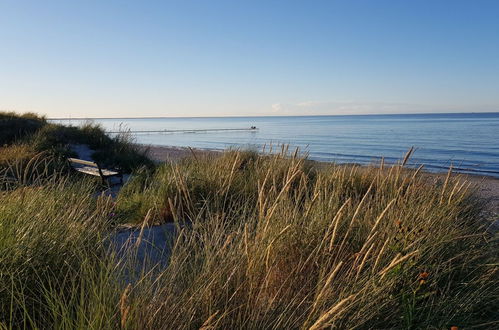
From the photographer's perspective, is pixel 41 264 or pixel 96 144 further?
pixel 96 144

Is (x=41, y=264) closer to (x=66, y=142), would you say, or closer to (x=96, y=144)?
(x=66, y=142)

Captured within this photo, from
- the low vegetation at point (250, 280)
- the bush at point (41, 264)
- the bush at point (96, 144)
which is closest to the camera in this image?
the low vegetation at point (250, 280)

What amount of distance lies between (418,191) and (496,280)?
207cm

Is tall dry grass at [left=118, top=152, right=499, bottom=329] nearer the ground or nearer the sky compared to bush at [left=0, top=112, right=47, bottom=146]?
nearer the ground

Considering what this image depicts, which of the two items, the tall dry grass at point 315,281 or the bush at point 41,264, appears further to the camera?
the bush at point 41,264

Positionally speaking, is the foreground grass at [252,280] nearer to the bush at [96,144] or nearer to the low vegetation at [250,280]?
the low vegetation at [250,280]

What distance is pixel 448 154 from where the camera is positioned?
22578 mm

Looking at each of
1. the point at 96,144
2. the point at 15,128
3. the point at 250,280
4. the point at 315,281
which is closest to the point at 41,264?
the point at 250,280

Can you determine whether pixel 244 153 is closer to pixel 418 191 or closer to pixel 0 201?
pixel 418 191

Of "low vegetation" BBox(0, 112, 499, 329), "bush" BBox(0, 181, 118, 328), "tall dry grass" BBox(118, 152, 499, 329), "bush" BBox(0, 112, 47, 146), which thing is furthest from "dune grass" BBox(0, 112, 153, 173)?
"tall dry grass" BBox(118, 152, 499, 329)

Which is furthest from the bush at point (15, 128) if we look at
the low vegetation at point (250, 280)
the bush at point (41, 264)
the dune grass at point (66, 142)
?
the bush at point (41, 264)

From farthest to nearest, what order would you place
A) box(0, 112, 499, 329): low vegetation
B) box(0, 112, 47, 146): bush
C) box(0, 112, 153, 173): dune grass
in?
1. box(0, 112, 47, 146): bush
2. box(0, 112, 153, 173): dune grass
3. box(0, 112, 499, 329): low vegetation

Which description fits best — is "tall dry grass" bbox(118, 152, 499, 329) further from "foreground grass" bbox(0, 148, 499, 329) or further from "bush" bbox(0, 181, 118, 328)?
"bush" bbox(0, 181, 118, 328)

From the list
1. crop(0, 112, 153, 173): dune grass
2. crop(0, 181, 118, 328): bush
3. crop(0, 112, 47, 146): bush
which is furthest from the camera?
crop(0, 112, 47, 146): bush
